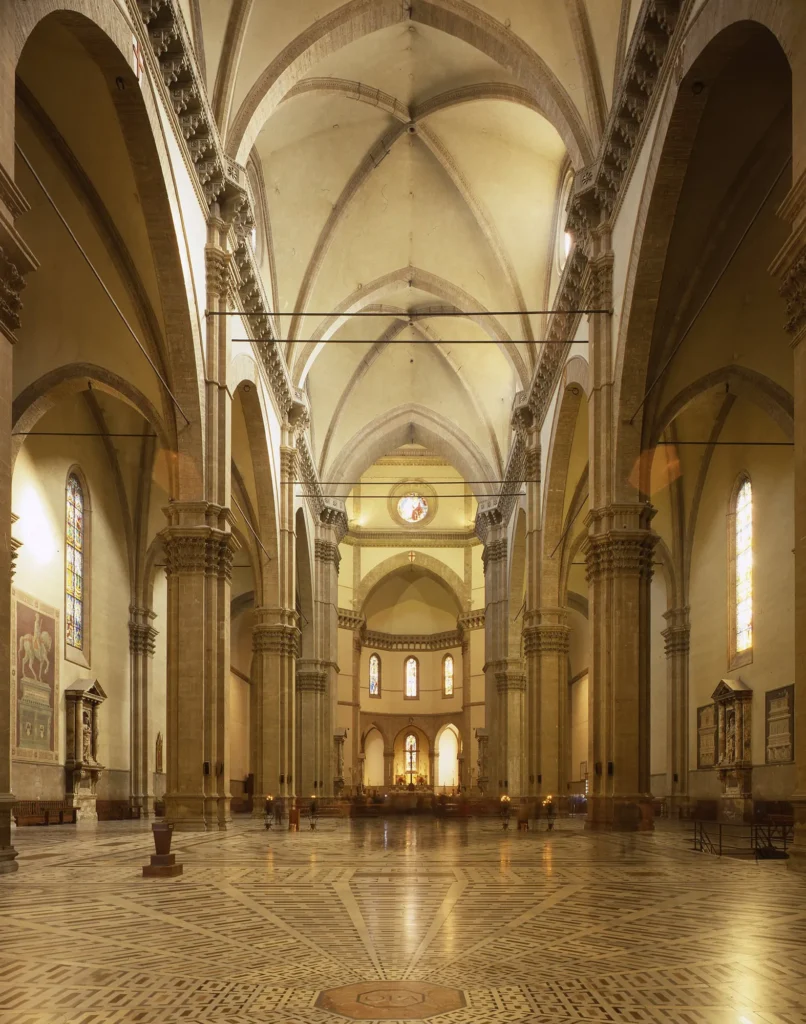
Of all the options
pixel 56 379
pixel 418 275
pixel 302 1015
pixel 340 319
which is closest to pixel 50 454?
pixel 56 379

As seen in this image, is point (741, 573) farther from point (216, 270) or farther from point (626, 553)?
point (216, 270)

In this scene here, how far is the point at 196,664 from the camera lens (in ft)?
60.2

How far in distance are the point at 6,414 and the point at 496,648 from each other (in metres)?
32.4

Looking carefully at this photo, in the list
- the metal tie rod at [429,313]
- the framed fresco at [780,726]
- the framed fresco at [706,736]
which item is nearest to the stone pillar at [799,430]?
the metal tie rod at [429,313]

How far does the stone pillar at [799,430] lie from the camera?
9547 millimetres

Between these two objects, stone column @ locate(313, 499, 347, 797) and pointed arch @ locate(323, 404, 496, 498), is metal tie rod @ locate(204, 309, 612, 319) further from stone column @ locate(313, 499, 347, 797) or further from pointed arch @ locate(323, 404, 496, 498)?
stone column @ locate(313, 499, 347, 797)

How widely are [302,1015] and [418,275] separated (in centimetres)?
2917

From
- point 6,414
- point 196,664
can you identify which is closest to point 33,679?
point 196,664

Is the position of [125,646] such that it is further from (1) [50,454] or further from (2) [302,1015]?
(2) [302,1015]

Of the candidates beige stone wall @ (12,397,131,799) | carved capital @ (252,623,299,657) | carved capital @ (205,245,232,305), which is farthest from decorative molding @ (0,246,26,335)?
Answer: carved capital @ (252,623,299,657)

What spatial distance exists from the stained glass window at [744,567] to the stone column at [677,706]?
4.10 meters

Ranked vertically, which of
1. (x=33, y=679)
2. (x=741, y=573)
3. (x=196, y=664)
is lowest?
(x=33, y=679)

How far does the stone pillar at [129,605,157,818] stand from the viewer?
3039 centimetres

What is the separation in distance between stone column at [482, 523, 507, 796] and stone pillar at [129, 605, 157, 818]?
13.4 meters
